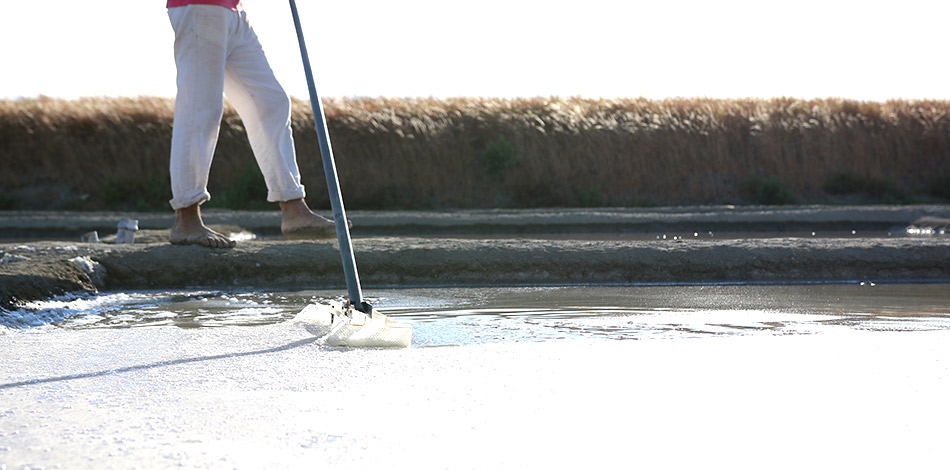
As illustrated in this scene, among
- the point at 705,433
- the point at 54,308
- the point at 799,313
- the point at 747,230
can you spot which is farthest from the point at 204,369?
the point at 747,230

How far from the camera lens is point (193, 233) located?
12.9 ft

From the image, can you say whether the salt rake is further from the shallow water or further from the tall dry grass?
the tall dry grass

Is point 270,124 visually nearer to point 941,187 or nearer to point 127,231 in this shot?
point 127,231

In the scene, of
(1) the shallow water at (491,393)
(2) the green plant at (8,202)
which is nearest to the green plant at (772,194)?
(2) the green plant at (8,202)

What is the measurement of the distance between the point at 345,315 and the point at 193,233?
1.64 meters

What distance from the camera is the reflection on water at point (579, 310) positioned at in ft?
8.27

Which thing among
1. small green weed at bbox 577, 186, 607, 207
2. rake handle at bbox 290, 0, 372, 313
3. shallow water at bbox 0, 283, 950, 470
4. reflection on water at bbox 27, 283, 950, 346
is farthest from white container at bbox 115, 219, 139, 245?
small green weed at bbox 577, 186, 607, 207

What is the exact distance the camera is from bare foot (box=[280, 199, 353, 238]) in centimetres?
394

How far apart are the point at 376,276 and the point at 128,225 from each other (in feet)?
5.89

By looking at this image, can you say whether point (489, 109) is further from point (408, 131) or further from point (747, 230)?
point (747, 230)

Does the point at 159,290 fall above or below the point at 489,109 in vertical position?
below

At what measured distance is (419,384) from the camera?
178 cm

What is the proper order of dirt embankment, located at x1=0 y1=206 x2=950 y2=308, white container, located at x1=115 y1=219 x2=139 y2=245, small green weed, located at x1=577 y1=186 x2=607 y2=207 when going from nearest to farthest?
dirt embankment, located at x1=0 y1=206 x2=950 y2=308, white container, located at x1=115 y1=219 x2=139 y2=245, small green weed, located at x1=577 y1=186 x2=607 y2=207

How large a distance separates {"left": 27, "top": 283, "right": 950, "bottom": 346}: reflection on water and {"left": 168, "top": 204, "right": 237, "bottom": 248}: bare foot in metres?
0.41
